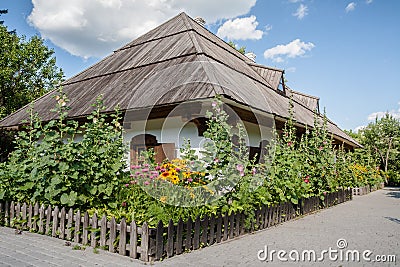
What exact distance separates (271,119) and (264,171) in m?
3.45

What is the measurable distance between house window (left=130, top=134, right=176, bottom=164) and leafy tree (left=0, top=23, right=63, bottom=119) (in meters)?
15.1

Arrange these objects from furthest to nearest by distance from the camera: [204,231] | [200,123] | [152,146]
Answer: [152,146]
[200,123]
[204,231]

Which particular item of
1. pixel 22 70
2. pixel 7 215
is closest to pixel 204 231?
pixel 7 215

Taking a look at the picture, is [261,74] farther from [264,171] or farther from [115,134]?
[115,134]

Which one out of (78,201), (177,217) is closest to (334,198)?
(177,217)

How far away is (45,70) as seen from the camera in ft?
82.4

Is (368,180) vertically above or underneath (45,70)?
underneath

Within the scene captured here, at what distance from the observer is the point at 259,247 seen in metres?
4.58

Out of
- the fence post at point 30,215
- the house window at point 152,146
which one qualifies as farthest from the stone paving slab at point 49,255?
the house window at point 152,146

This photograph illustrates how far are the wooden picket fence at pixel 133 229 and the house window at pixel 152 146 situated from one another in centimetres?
290

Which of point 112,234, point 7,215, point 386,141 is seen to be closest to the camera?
point 112,234

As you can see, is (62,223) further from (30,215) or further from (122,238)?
(122,238)

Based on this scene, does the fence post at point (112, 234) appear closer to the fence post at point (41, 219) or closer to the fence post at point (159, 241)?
the fence post at point (159, 241)

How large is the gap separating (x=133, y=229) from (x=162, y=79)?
5307mm
